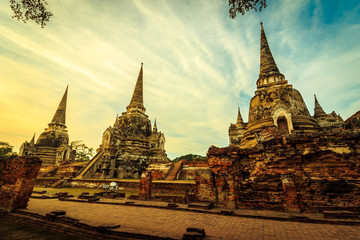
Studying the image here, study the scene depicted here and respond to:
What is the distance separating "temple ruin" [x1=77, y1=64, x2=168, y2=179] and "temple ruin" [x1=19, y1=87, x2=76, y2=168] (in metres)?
11.0

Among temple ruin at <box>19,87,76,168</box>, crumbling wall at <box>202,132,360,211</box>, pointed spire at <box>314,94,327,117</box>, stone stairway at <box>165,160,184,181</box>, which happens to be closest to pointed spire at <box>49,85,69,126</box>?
temple ruin at <box>19,87,76,168</box>

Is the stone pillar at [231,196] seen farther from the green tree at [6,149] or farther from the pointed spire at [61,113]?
the green tree at [6,149]

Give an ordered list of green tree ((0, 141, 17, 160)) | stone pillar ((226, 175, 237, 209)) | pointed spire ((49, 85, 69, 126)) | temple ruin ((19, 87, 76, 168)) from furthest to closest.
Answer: green tree ((0, 141, 17, 160)) → pointed spire ((49, 85, 69, 126)) → temple ruin ((19, 87, 76, 168)) → stone pillar ((226, 175, 237, 209))

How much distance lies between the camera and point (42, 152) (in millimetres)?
29188

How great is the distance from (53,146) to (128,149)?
59.2 ft

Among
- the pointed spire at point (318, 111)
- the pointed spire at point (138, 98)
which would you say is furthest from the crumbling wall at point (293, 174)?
the pointed spire at point (138, 98)

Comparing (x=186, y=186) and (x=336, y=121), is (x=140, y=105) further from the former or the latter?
(x=336, y=121)

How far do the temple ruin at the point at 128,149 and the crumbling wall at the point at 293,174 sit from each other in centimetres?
1403

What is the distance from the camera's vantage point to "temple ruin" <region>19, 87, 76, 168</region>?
28.6 meters

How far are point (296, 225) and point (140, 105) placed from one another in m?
25.7

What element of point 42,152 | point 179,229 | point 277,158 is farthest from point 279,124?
point 42,152

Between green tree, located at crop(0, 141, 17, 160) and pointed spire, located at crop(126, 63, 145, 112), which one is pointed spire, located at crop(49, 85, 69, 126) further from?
pointed spire, located at crop(126, 63, 145, 112)

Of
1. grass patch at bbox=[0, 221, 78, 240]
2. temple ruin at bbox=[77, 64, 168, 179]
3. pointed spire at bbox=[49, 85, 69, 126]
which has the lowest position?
grass patch at bbox=[0, 221, 78, 240]

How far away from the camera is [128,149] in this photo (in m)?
22.3
